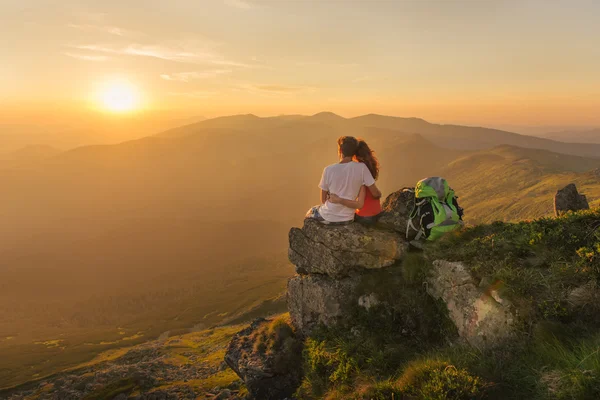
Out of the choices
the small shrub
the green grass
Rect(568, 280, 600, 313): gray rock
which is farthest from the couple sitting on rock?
Rect(568, 280, 600, 313): gray rock

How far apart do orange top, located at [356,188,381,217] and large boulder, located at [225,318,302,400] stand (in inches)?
244

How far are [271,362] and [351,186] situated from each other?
8129mm

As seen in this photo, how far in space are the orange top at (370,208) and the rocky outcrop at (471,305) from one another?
327 cm

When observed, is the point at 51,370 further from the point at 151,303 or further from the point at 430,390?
the point at 430,390

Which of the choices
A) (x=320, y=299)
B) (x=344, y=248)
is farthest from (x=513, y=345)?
(x=320, y=299)

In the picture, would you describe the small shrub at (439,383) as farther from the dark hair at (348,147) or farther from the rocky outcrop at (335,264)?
the dark hair at (348,147)

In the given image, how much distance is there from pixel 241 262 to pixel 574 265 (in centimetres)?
18224

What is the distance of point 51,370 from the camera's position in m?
80.7

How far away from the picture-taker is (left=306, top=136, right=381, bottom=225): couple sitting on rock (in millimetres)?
10891

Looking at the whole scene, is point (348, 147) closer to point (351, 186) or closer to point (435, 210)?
point (351, 186)

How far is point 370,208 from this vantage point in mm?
12141

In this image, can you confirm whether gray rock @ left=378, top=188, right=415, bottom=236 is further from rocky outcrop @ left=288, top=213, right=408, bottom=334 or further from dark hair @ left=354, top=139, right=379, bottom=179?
dark hair @ left=354, top=139, right=379, bottom=179

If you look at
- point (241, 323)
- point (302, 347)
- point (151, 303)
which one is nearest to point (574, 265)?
point (302, 347)

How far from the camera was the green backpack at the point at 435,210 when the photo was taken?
1061 centimetres
